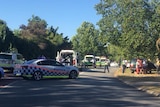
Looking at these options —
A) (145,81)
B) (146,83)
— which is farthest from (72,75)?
(146,83)

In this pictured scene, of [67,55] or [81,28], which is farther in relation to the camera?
[81,28]

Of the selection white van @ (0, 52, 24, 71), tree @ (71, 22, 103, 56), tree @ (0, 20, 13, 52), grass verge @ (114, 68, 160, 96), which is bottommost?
grass verge @ (114, 68, 160, 96)

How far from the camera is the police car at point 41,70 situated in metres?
27.2

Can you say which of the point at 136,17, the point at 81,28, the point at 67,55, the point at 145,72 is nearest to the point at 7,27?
the point at 67,55

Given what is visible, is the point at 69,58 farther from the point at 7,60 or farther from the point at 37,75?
the point at 37,75

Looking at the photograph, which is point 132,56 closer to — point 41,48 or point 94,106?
point 41,48

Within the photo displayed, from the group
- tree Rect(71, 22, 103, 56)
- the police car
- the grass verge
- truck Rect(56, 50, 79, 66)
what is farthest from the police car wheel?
tree Rect(71, 22, 103, 56)

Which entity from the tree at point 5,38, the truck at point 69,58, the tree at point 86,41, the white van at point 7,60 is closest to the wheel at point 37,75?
the white van at point 7,60

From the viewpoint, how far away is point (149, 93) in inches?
787

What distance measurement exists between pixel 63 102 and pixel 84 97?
193 centimetres

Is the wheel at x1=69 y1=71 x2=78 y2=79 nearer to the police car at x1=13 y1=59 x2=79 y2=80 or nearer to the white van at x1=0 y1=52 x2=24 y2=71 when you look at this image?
the police car at x1=13 y1=59 x2=79 y2=80

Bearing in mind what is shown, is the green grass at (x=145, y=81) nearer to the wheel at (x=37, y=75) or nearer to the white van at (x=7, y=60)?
the wheel at (x=37, y=75)

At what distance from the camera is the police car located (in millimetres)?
27188

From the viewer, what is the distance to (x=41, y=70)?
27.6m
